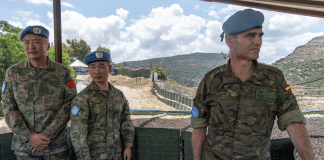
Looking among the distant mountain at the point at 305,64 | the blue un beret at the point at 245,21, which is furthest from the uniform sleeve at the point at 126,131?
the distant mountain at the point at 305,64

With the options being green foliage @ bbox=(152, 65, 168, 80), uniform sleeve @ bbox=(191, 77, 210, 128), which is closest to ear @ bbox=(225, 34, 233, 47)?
uniform sleeve @ bbox=(191, 77, 210, 128)

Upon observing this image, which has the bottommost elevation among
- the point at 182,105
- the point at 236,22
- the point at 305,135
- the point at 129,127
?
the point at 182,105

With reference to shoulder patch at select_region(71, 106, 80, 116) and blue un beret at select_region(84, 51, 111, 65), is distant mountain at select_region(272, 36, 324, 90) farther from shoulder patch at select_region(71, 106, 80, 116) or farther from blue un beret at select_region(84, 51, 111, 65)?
shoulder patch at select_region(71, 106, 80, 116)

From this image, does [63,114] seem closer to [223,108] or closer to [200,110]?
[200,110]

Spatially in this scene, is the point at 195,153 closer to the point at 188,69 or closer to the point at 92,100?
the point at 92,100

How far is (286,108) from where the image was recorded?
1.06 metres

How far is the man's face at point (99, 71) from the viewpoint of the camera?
6.06 feet

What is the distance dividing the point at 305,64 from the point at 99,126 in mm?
50062

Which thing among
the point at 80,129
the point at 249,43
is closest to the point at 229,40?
the point at 249,43

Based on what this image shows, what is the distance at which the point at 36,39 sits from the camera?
1764mm

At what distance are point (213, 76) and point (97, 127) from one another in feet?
3.55

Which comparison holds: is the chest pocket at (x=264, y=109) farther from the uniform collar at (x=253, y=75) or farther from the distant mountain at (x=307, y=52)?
the distant mountain at (x=307, y=52)

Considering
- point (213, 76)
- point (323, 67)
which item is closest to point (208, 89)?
point (213, 76)

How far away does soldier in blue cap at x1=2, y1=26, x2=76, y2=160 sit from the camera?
5.63ft
